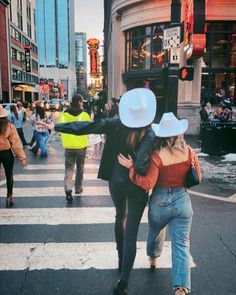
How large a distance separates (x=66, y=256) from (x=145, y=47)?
19375mm

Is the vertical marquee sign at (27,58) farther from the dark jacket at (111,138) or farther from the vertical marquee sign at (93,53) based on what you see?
the dark jacket at (111,138)

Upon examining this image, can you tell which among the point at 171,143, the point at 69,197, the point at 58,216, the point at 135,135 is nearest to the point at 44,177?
the point at 69,197

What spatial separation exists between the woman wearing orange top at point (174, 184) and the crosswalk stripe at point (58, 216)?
2524mm

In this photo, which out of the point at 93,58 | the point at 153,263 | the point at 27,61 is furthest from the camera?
the point at 27,61

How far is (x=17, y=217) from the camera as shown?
5.91m

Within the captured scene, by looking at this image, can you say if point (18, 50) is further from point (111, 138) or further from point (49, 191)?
point (111, 138)

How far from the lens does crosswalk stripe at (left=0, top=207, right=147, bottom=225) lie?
5723 mm

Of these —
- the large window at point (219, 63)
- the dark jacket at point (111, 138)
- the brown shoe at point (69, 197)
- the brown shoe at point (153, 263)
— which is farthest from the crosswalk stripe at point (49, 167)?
the large window at point (219, 63)

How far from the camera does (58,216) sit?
5984 mm

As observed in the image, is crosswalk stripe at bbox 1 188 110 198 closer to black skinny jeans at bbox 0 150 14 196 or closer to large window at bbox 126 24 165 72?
black skinny jeans at bbox 0 150 14 196

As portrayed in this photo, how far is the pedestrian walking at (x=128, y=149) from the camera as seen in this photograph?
331 cm

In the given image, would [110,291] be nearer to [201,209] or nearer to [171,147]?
[171,147]

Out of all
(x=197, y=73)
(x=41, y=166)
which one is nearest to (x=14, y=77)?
(x=197, y=73)

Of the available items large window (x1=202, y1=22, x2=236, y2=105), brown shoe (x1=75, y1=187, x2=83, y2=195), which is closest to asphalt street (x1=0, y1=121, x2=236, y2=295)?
brown shoe (x1=75, y1=187, x2=83, y2=195)
